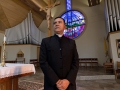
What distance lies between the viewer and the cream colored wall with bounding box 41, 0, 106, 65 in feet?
22.2

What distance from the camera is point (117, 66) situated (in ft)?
14.0

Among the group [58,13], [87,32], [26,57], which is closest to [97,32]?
[87,32]

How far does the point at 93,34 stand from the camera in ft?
23.1

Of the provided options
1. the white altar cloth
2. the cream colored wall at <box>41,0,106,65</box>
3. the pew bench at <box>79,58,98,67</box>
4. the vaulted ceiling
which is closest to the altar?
the white altar cloth

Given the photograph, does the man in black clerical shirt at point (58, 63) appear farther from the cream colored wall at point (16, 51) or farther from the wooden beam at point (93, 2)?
the wooden beam at point (93, 2)

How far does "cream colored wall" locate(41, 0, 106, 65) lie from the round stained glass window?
1.23 ft

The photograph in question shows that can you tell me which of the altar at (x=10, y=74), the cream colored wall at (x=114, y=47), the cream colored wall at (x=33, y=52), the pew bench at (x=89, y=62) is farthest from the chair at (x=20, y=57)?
the cream colored wall at (x=114, y=47)

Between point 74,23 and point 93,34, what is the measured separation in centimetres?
188

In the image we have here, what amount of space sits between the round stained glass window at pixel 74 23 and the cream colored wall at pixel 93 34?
37 cm

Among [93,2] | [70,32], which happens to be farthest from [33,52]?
[93,2]

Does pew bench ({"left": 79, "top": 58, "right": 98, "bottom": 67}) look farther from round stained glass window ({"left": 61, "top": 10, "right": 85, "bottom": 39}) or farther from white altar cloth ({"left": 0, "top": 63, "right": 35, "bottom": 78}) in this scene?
white altar cloth ({"left": 0, "top": 63, "right": 35, "bottom": 78})

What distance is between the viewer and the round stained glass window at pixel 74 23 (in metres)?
7.68

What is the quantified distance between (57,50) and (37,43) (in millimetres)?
7154

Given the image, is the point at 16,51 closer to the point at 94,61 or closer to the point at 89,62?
the point at 89,62
